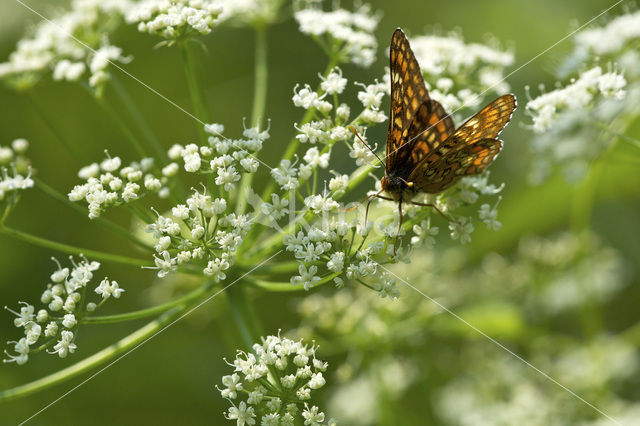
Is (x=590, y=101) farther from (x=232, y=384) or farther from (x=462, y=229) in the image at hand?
(x=232, y=384)

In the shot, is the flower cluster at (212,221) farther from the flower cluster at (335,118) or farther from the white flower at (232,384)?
the white flower at (232,384)

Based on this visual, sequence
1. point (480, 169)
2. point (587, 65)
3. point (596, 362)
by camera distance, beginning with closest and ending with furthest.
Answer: point (480, 169) < point (587, 65) < point (596, 362)

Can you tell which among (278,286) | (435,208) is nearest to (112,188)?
(278,286)

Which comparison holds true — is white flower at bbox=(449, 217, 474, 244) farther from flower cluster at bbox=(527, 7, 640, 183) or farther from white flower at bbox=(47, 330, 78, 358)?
Result: white flower at bbox=(47, 330, 78, 358)

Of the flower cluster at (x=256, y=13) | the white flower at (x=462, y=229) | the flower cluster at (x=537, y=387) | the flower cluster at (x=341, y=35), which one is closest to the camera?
the white flower at (x=462, y=229)

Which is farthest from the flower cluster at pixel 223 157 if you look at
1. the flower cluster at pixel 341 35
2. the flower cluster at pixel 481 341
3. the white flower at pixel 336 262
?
the flower cluster at pixel 481 341

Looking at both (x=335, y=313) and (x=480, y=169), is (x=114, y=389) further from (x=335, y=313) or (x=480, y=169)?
(x=480, y=169)

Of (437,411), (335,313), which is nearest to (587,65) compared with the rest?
(335,313)
